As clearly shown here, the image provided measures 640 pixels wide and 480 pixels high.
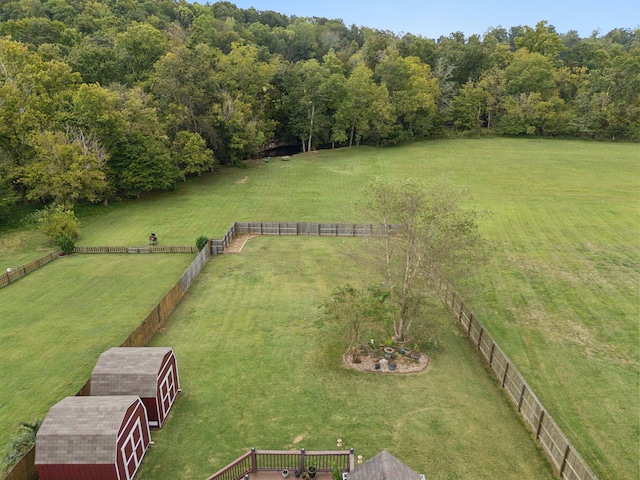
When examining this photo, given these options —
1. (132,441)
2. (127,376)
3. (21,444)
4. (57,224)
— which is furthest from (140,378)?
(57,224)

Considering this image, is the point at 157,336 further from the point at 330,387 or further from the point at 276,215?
the point at 276,215

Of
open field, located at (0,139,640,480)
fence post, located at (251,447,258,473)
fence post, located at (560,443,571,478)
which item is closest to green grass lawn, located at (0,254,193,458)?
open field, located at (0,139,640,480)

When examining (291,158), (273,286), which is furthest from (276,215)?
(291,158)

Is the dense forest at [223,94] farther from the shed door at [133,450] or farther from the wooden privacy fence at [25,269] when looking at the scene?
the shed door at [133,450]

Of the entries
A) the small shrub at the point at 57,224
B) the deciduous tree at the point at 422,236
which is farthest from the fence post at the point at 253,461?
the small shrub at the point at 57,224

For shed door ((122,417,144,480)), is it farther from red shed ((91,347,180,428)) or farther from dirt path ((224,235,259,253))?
dirt path ((224,235,259,253))

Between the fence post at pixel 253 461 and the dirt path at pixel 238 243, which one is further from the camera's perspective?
the dirt path at pixel 238 243
